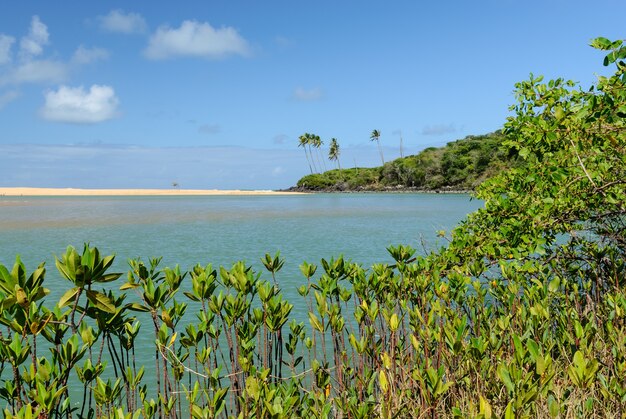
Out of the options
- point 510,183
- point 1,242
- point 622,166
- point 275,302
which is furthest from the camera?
point 1,242

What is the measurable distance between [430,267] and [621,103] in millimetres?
2538

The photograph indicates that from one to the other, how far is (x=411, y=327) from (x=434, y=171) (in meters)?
112

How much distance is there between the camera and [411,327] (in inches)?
172

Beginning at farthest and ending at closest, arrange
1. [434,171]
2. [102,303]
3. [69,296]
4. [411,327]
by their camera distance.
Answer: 1. [434,171]
2. [411,327]
3. [102,303]
4. [69,296]

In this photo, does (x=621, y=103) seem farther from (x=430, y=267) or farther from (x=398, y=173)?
(x=398, y=173)

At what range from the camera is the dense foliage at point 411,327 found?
3.10 m

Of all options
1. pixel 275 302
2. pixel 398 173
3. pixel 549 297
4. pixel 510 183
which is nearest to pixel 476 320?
pixel 549 297

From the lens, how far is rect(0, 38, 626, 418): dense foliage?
3104 millimetres

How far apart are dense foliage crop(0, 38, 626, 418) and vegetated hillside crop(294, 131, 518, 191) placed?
86.0 m

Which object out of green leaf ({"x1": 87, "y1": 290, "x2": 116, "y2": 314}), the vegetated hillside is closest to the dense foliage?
green leaf ({"x1": 87, "y1": 290, "x2": 116, "y2": 314})

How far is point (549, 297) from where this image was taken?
16.6 feet

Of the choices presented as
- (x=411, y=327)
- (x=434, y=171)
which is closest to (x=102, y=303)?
(x=411, y=327)

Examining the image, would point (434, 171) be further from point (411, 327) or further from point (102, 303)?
point (102, 303)

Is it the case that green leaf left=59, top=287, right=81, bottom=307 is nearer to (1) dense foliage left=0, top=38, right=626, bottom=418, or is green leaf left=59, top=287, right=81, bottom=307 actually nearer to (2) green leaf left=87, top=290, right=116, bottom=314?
(1) dense foliage left=0, top=38, right=626, bottom=418
